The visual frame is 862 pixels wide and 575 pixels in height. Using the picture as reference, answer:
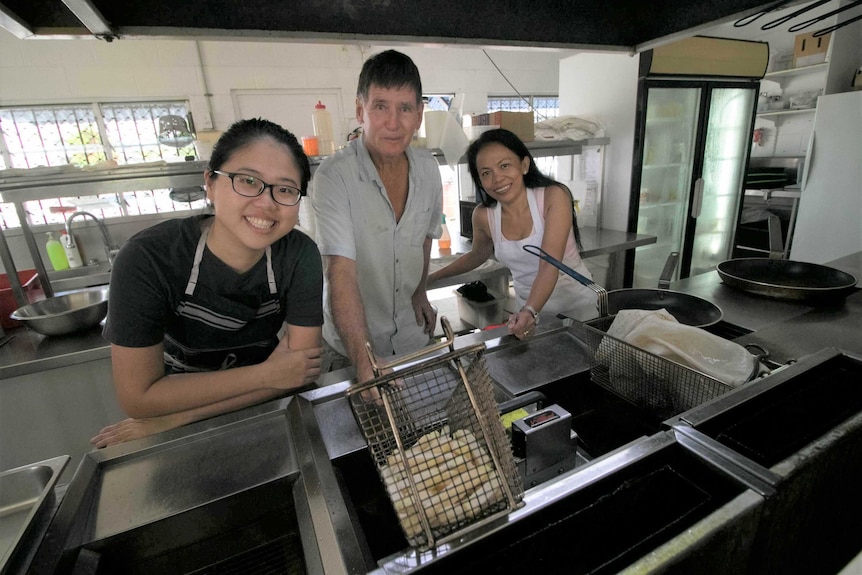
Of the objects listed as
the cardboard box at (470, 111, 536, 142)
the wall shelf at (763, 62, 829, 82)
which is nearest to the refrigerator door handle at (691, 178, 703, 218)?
the cardboard box at (470, 111, 536, 142)

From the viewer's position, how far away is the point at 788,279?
1.80m

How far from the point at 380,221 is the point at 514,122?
1775mm

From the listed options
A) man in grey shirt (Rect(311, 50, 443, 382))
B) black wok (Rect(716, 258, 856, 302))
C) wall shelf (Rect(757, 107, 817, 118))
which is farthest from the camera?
wall shelf (Rect(757, 107, 817, 118))

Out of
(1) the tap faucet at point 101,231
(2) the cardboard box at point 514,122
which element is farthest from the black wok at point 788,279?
(1) the tap faucet at point 101,231

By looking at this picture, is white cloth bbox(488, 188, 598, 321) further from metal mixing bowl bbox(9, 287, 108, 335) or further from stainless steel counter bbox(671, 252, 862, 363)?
metal mixing bowl bbox(9, 287, 108, 335)

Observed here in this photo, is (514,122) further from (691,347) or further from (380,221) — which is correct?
(691,347)

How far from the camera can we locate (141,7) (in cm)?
88

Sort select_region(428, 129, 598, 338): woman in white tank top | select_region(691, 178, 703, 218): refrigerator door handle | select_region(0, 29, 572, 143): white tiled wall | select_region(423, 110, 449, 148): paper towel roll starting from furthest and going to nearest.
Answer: select_region(0, 29, 572, 143): white tiled wall → select_region(691, 178, 703, 218): refrigerator door handle → select_region(423, 110, 449, 148): paper towel roll → select_region(428, 129, 598, 338): woman in white tank top

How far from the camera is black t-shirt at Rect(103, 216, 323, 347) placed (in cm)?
106

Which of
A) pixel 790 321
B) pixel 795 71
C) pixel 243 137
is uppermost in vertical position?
pixel 795 71

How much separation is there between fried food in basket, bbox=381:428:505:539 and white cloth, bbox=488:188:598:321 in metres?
1.32

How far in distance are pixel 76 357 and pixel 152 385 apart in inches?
47.0

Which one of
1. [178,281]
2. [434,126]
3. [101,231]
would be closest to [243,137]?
[178,281]

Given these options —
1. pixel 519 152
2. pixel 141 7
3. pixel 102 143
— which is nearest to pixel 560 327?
pixel 519 152
